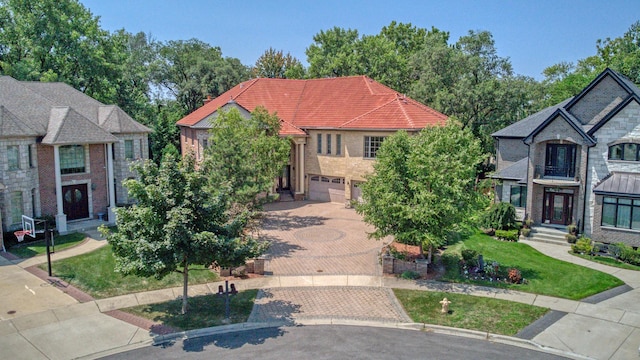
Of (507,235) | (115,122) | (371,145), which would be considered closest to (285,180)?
(371,145)

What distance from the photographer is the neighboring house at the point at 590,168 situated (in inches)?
1012

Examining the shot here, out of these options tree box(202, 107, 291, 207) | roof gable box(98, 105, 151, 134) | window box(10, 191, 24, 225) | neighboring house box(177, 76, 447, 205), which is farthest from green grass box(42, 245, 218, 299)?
neighboring house box(177, 76, 447, 205)

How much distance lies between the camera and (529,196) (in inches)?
1152

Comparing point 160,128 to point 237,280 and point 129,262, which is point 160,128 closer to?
point 237,280

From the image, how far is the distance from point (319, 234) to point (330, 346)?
531 inches

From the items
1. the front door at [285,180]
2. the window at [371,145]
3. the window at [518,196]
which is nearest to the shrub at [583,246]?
the window at [518,196]

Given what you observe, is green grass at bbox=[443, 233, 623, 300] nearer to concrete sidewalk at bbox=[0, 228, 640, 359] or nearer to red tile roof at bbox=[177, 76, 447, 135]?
concrete sidewalk at bbox=[0, 228, 640, 359]

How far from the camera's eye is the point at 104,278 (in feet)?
67.8

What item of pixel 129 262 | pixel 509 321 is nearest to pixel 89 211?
pixel 129 262

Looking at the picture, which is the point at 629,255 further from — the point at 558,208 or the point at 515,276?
the point at 515,276

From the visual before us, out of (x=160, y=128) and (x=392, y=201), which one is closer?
(x=392, y=201)

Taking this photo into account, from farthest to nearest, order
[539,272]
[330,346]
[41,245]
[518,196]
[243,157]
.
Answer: [518,196] < [41,245] < [243,157] < [539,272] < [330,346]

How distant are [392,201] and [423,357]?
311 inches

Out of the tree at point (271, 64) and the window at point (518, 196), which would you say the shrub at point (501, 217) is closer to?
the window at point (518, 196)
